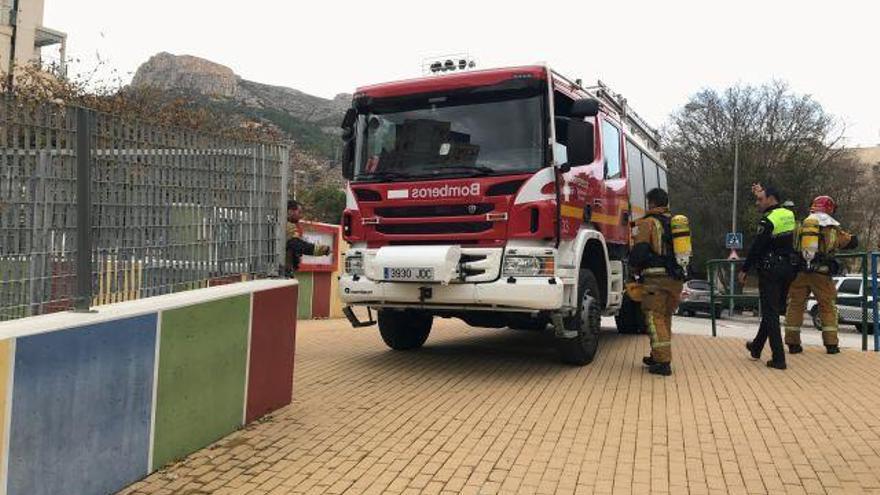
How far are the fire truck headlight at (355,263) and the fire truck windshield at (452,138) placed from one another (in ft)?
2.52

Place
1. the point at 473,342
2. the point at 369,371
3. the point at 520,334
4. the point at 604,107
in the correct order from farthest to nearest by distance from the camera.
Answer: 1. the point at 520,334
2. the point at 473,342
3. the point at 604,107
4. the point at 369,371

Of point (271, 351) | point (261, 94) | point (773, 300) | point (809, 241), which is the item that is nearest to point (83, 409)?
point (271, 351)

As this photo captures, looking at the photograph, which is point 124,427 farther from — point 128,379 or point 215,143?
point 215,143

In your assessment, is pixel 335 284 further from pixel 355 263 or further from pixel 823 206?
pixel 823 206

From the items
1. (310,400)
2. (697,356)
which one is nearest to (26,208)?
(310,400)

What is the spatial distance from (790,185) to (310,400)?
1508 inches

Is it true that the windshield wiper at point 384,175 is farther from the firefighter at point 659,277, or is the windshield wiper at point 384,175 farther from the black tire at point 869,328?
the black tire at point 869,328

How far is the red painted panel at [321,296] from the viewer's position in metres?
13.5

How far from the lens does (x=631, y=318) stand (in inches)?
421

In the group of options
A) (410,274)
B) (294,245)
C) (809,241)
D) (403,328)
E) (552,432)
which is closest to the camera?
(552,432)

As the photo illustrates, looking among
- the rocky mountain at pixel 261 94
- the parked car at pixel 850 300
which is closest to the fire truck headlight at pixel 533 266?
the parked car at pixel 850 300

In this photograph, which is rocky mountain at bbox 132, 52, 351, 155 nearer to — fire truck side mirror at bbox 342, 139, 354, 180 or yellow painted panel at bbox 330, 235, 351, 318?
yellow painted panel at bbox 330, 235, 351, 318

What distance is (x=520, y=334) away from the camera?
10289mm

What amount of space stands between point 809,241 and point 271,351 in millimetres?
5745
